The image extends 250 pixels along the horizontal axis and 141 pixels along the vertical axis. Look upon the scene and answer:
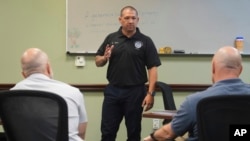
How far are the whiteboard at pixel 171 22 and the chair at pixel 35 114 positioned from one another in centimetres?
240

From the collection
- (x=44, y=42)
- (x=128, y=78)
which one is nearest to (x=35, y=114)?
(x=128, y=78)

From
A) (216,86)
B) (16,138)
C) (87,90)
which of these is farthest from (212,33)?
(16,138)

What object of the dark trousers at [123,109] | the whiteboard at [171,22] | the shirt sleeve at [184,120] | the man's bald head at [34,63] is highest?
the whiteboard at [171,22]

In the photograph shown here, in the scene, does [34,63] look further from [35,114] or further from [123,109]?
[123,109]

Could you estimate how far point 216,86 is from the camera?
1.84 metres

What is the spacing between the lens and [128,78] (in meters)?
3.52

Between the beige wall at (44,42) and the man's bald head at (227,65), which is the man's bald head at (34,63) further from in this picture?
the beige wall at (44,42)

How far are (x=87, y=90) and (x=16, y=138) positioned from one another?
2392 millimetres

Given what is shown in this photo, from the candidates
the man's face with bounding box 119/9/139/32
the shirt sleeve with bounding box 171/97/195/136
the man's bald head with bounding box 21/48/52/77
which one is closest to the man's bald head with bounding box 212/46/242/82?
the shirt sleeve with bounding box 171/97/195/136

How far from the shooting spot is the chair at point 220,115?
160 cm

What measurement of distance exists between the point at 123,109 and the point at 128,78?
311 millimetres

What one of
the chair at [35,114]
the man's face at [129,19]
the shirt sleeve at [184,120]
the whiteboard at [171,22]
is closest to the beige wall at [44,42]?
the whiteboard at [171,22]

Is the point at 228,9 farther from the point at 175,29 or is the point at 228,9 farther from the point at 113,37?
the point at 113,37

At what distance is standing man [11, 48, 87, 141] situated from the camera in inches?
78.7
